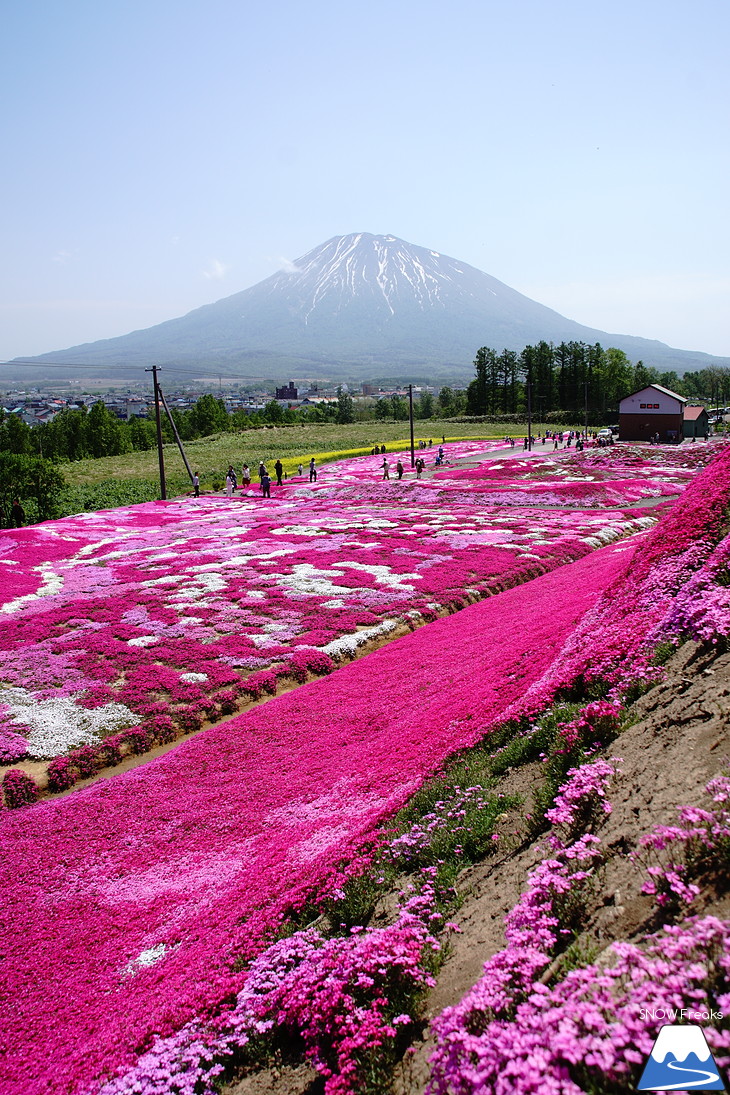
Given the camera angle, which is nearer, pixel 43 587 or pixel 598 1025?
pixel 598 1025

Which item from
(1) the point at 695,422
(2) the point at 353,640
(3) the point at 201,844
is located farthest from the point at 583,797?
(1) the point at 695,422

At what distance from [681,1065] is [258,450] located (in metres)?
98.4

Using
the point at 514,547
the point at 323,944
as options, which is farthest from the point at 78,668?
the point at 514,547

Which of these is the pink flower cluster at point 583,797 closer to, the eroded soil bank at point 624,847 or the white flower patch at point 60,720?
the eroded soil bank at point 624,847

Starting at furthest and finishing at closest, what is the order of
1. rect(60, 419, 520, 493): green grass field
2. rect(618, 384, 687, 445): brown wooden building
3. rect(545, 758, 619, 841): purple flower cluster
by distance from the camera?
1. rect(618, 384, 687, 445): brown wooden building
2. rect(60, 419, 520, 493): green grass field
3. rect(545, 758, 619, 841): purple flower cluster

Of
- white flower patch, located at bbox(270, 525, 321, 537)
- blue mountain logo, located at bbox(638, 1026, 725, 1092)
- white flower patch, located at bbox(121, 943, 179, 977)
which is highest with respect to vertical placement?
blue mountain logo, located at bbox(638, 1026, 725, 1092)

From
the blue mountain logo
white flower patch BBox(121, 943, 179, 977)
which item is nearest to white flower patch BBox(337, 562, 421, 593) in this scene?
white flower patch BBox(121, 943, 179, 977)

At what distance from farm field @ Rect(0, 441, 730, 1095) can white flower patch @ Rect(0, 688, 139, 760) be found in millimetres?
60

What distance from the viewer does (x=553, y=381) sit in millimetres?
151875

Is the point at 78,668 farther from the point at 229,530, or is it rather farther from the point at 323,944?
the point at 229,530

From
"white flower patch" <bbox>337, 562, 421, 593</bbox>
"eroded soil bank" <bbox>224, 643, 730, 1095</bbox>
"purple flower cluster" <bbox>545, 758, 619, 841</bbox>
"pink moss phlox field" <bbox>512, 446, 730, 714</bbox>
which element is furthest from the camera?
"white flower patch" <bbox>337, 562, 421, 593</bbox>

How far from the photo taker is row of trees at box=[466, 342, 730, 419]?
147625 mm

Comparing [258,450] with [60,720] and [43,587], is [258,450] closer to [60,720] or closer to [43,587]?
[43,587]

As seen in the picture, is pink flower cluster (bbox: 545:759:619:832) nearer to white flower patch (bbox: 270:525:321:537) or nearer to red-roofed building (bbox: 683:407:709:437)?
white flower patch (bbox: 270:525:321:537)
